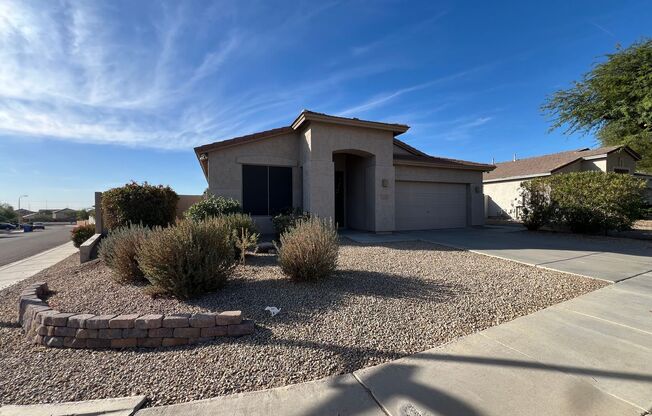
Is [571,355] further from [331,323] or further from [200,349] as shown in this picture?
[200,349]

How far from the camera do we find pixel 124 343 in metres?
3.37

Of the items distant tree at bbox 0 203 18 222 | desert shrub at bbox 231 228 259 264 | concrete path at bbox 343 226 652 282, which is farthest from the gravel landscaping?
distant tree at bbox 0 203 18 222

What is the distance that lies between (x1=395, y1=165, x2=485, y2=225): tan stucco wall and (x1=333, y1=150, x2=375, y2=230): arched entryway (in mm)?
1563

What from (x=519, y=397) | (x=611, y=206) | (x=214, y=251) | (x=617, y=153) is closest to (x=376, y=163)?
(x=214, y=251)

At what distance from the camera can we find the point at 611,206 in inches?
466

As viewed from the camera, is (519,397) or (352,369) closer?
(519,397)

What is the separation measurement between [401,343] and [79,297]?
5.20 meters

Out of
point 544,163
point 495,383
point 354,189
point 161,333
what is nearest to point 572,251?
point 354,189

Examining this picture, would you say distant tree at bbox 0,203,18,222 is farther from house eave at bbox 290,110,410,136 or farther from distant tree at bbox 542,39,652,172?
distant tree at bbox 542,39,652,172

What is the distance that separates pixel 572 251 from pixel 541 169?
14857 mm

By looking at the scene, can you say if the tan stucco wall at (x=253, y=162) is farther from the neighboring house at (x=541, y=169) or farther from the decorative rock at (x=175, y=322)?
the neighboring house at (x=541, y=169)

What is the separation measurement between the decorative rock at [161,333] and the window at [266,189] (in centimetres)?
847

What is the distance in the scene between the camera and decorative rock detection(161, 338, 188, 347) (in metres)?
3.38

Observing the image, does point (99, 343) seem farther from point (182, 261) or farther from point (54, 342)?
point (182, 261)
